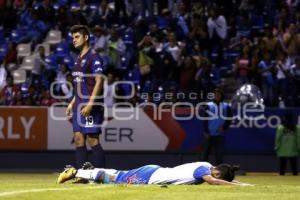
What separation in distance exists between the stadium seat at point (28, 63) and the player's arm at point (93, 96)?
1301 centimetres

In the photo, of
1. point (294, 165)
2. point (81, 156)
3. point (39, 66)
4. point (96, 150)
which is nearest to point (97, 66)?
point (96, 150)

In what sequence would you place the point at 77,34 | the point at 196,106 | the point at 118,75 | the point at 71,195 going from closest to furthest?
the point at 71,195, the point at 77,34, the point at 196,106, the point at 118,75

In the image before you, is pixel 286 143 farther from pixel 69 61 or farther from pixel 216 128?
pixel 69 61

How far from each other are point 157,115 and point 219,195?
1239 centimetres

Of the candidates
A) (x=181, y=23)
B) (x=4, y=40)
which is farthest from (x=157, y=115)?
(x=4, y=40)

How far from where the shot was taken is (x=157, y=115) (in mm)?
22953

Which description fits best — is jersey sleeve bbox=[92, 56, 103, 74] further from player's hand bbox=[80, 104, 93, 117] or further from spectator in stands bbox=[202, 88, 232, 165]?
spectator in stands bbox=[202, 88, 232, 165]

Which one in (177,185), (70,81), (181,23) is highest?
(181,23)

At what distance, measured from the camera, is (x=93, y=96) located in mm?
12992

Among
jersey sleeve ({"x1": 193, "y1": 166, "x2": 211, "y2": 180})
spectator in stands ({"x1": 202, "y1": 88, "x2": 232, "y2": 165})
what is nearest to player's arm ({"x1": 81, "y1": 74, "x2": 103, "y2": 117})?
jersey sleeve ({"x1": 193, "y1": 166, "x2": 211, "y2": 180})

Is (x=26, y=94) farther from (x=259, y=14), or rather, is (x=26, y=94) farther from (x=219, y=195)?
(x=219, y=195)

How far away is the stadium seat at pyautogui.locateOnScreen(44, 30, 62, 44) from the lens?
2683cm

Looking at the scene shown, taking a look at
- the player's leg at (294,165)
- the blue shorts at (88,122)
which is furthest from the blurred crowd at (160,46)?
the blue shorts at (88,122)

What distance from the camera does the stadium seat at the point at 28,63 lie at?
25.9m
